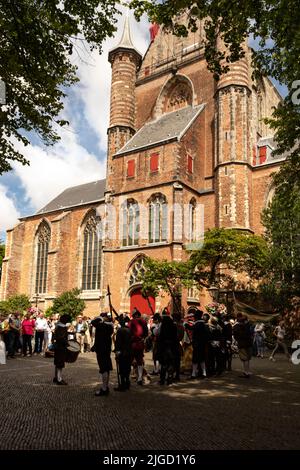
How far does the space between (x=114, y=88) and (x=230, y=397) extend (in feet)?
98.6

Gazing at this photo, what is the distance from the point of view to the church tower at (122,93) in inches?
1259

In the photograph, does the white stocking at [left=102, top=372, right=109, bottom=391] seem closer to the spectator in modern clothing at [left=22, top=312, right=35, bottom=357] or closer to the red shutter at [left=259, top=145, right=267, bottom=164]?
the spectator in modern clothing at [left=22, top=312, right=35, bottom=357]

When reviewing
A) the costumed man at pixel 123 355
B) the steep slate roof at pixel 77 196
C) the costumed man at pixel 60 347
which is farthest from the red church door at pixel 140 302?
the costumed man at pixel 123 355

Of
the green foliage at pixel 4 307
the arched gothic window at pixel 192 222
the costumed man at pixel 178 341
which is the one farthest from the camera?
the green foliage at pixel 4 307

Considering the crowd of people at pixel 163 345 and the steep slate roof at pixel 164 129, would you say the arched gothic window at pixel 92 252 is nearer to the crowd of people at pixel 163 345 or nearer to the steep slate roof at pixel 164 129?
the steep slate roof at pixel 164 129

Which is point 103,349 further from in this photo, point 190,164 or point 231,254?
point 190,164

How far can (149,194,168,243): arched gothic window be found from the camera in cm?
2578

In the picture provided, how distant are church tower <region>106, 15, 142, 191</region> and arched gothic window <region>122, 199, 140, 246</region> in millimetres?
5564

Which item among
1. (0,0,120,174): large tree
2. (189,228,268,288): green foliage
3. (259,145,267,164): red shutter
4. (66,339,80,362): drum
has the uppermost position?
(259,145,267,164): red shutter

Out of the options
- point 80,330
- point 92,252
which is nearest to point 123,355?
point 80,330

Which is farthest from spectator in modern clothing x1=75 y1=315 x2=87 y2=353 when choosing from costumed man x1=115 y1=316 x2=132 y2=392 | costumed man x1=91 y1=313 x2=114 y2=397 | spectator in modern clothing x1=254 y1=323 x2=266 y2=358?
costumed man x1=91 y1=313 x2=114 y2=397

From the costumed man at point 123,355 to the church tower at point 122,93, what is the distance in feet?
80.0

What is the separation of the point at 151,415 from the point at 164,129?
85.4ft

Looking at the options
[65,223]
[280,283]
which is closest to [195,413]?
[280,283]
